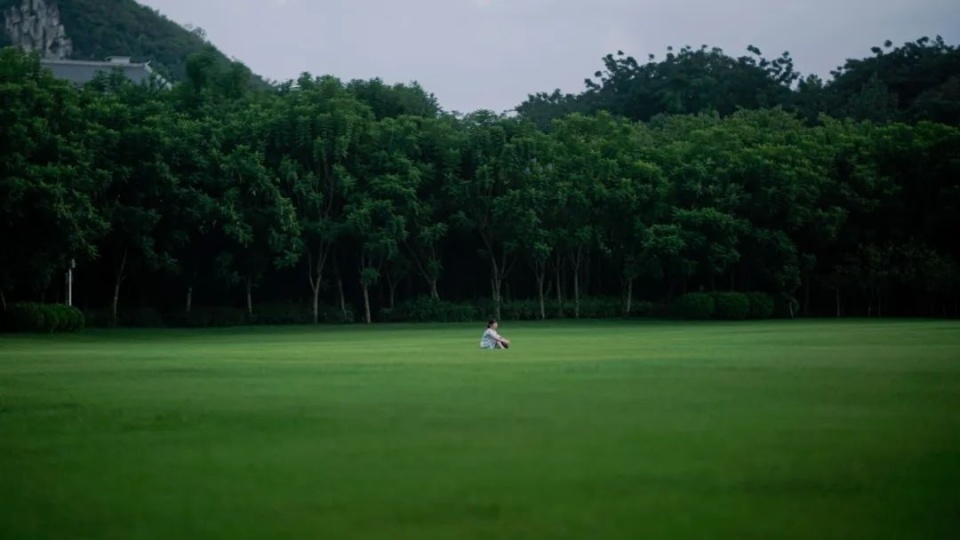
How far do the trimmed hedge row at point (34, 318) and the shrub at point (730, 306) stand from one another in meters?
28.1

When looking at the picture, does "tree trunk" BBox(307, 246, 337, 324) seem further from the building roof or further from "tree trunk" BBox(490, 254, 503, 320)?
the building roof

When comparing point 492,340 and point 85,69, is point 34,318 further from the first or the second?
point 85,69

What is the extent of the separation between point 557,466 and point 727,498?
5.58 ft

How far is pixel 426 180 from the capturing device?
181 ft

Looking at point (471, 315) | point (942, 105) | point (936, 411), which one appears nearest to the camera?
point (936, 411)

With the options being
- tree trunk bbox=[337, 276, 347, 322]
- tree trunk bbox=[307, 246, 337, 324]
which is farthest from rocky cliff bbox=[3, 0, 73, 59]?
tree trunk bbox=[337, 276, 347, 322]

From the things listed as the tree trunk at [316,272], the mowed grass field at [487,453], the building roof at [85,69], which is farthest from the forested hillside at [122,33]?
the mowed grass field at [487,453]

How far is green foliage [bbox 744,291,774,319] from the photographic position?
56.7 metres

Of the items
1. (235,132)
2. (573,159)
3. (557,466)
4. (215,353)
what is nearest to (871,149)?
(573,159)

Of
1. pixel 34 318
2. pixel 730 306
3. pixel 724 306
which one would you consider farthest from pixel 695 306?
pixel 34 318

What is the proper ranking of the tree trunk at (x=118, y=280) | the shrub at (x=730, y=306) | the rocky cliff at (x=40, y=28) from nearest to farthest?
the tree trunk at (x=118, y=280)
the shrub at (x=730, y=306)
the rocky cliff at (x=40, y=28)

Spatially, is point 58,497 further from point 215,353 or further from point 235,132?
point 235,132

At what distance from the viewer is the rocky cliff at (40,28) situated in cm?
11575

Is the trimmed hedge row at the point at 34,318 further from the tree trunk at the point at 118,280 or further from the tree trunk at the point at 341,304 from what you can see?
the tree trunk at the point at 341,304
